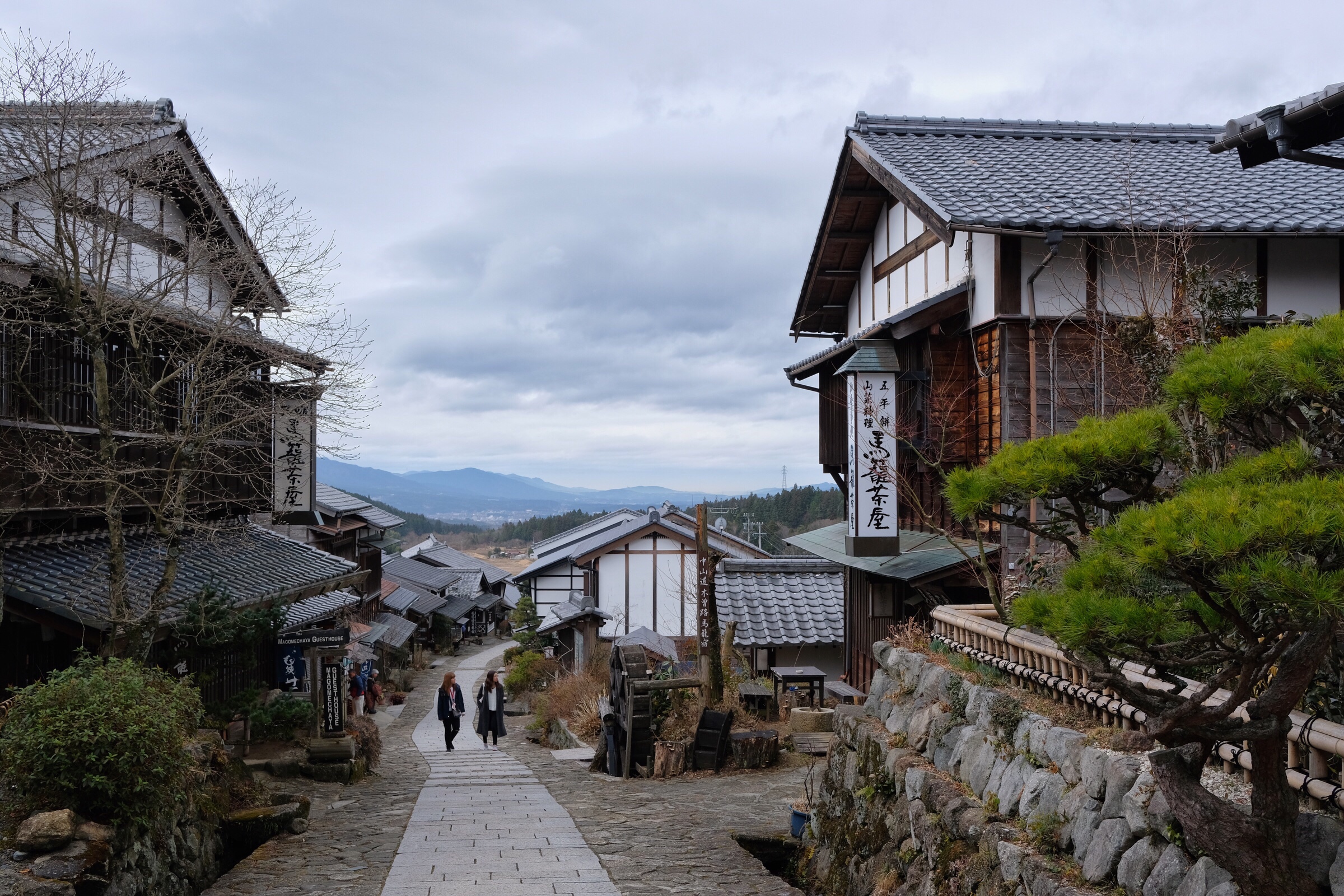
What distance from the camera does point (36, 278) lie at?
13703 mm

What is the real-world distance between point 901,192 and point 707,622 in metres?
8.87

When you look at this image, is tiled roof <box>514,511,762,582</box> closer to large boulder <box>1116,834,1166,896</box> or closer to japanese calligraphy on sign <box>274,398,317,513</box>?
japanese calligraphy on sign <box>274,398,317,513</box>

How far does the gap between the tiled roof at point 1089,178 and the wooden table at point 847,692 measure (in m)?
8.97

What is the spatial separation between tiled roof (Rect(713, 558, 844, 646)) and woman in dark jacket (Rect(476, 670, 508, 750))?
584cm

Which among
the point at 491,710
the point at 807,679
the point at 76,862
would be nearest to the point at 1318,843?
the point at 76,862

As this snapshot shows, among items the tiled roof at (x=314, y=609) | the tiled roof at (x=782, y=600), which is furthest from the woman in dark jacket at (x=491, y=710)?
the tiled roof at (x=782, y=600)

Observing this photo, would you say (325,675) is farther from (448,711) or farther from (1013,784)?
(1013,784)

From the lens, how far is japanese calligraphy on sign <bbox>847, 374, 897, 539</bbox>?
1500cm

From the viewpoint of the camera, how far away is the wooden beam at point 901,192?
13859 millimetres

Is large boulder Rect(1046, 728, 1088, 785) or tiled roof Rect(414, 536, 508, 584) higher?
large boulder Rect(1046, 728, 1088, 785)

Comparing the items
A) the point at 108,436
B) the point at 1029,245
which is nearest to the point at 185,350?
the point at 108,436

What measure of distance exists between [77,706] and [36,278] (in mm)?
7442

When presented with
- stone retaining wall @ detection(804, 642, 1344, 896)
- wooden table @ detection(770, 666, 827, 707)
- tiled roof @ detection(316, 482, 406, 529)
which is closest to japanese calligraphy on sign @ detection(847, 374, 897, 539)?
stone retaining wall @ detection(804, 642, 1344, 896)

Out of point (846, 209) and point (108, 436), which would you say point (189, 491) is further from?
point (846, 209)
